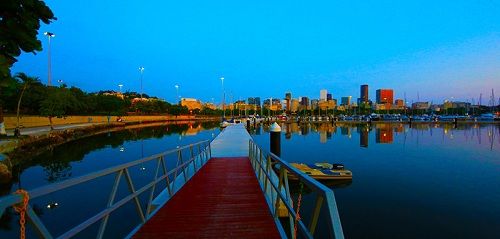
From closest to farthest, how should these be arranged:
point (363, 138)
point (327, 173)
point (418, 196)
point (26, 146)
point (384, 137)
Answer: point (418, 196) → point (327, 173) → point (26, 146) → point (363, 138) → point (384, 137)

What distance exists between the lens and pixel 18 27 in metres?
22.0

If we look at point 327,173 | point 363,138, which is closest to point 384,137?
point 363,138

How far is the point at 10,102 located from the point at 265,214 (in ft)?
195

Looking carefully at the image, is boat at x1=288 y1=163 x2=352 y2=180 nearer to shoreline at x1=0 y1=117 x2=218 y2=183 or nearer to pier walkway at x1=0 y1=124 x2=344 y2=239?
pier walkway at x1=0 y1=124 x2=344 y2=239

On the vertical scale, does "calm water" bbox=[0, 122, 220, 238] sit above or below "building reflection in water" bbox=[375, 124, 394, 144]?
above

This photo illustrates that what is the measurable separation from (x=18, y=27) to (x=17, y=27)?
97mm

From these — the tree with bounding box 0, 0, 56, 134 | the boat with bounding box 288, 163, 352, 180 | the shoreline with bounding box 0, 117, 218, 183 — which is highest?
the tree with bounding box 0, 0, 56, 134

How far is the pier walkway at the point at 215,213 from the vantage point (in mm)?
5980

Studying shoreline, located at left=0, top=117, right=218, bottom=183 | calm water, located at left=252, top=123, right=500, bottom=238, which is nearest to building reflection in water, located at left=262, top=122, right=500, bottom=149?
calm water, located at left=252, top=123, right=500, bottom=238

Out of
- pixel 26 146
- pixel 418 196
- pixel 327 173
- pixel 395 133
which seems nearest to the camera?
pixel 418 196

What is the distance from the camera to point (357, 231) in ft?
44.2

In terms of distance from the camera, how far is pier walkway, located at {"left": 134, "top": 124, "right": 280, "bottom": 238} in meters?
5.98

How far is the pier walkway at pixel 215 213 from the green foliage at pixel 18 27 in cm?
1800

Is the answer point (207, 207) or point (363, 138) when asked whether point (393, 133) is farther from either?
point (207, 207)
